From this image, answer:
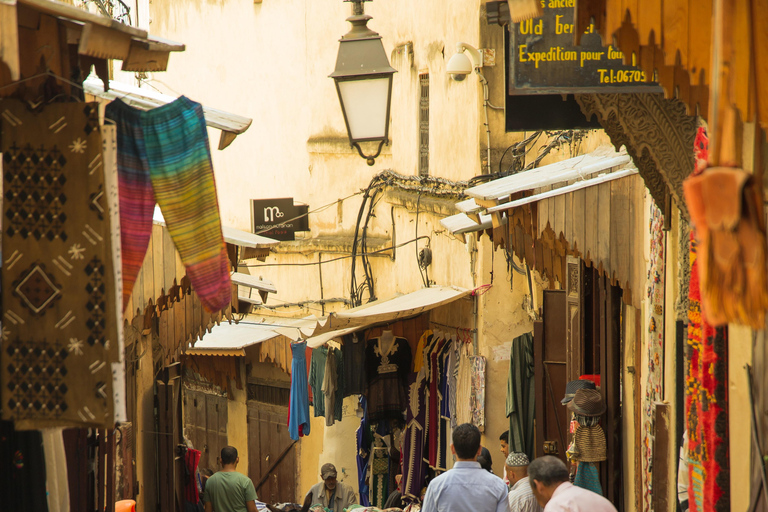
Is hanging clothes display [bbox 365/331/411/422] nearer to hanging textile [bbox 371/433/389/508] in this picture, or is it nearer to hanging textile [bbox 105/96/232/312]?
hanging textile [bbox 371/433/389/508]

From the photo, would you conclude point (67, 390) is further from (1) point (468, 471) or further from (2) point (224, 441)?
(2) point (224, 441)

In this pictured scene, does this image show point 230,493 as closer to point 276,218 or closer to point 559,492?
point 559,492

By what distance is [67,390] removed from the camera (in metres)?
2.91

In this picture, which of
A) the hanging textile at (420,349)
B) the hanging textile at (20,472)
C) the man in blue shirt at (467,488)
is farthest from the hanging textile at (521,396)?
the hanging textile at (20,472)

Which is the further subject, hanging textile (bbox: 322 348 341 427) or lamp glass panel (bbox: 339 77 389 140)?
hanging textile (bbox: 322 348 341 427)

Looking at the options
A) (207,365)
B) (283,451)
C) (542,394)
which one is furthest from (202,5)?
(542,394)

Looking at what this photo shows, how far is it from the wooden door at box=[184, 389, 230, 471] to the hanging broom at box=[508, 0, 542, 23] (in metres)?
16.4

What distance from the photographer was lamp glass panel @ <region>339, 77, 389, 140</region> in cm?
603

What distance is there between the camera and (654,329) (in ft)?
19.0

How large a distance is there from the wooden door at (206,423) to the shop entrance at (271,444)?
109cm

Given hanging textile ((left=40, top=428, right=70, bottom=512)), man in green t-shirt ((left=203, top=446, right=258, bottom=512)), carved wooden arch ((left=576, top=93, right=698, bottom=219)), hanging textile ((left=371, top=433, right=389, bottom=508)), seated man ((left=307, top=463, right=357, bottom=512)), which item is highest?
carved wooden arch ((left=576, top=93, right=698, bottom=219))

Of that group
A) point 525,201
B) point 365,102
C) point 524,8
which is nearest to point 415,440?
Answer: point 525,201

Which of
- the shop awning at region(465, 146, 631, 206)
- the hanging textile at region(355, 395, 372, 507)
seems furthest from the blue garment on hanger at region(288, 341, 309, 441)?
the shop awning at region(465, 146, 631, 206)

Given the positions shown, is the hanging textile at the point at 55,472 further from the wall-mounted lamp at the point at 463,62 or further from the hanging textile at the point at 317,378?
the hanging textile at the point at 317,378
